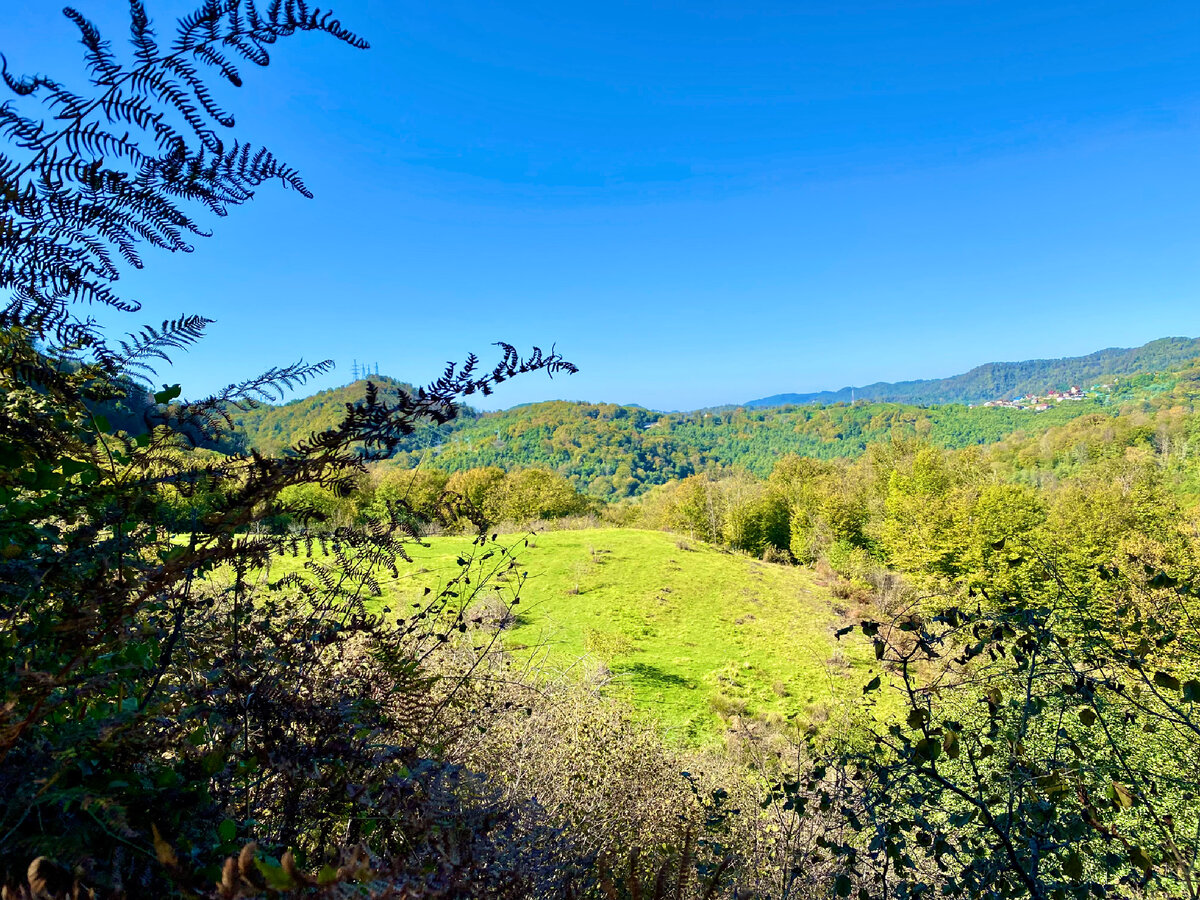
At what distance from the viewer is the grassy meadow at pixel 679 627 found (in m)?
10.9

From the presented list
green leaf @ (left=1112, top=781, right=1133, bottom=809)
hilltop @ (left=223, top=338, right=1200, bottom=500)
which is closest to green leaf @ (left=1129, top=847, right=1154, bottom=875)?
green leaf @ (left=1112, top=781, right=1133, bottom=809)

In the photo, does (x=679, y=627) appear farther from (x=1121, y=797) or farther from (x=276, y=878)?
(x=276, y=878)

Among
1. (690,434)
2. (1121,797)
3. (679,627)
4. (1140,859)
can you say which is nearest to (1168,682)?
(1121,797)

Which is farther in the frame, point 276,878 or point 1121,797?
point 1121,797

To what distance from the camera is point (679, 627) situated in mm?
16219

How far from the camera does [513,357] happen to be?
4.37ft

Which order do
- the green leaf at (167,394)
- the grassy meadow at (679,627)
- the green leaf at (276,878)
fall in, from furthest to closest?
the grassy meadow at (679,627) < the green leaf at (167,394) < the green leaf at (276,878)

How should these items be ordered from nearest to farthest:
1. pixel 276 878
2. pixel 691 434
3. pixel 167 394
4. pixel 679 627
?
pixel 276 878 < pixel 167 394 < pixel 679 627 < pixel 691 434

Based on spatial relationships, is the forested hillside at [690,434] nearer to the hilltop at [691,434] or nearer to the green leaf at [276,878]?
the hilltop at [691,434]

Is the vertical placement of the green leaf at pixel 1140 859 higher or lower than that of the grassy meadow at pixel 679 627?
higher

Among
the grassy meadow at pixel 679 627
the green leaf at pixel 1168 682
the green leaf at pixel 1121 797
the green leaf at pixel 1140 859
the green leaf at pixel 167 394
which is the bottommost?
the grassy meadow at pixel 679 627

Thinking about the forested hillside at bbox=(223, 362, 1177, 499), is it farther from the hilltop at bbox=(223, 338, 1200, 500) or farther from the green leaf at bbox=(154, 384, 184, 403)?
the green leaf at bbox=(154, 384, 184, 403)

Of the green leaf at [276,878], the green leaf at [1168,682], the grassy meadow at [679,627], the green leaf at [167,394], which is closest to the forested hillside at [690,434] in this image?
the grassy meadow at [679,627]

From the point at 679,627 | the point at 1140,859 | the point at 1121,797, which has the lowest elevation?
the point at 679,627
